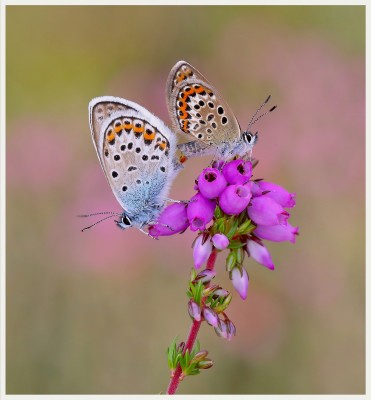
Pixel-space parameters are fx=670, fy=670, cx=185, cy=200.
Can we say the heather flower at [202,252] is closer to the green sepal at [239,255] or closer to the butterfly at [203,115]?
the green sepal at [239,255]

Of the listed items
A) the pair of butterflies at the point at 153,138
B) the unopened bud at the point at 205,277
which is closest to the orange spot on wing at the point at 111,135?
the pair of butterflies at the point at 153,138

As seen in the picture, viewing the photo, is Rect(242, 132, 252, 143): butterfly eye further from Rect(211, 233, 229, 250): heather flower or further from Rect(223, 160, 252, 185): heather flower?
Rect(211, 233, 229, 250): heather flower

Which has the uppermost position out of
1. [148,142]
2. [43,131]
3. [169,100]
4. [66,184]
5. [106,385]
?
[43,131]

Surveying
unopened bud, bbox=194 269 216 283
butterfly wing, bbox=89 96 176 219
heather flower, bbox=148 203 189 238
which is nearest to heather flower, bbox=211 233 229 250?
unopened bud, bbox=194 269 216 283

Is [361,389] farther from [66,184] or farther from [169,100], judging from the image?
[169,100]

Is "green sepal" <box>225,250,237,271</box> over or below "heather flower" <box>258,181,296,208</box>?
below

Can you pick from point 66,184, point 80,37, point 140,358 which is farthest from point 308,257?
point 80,37
